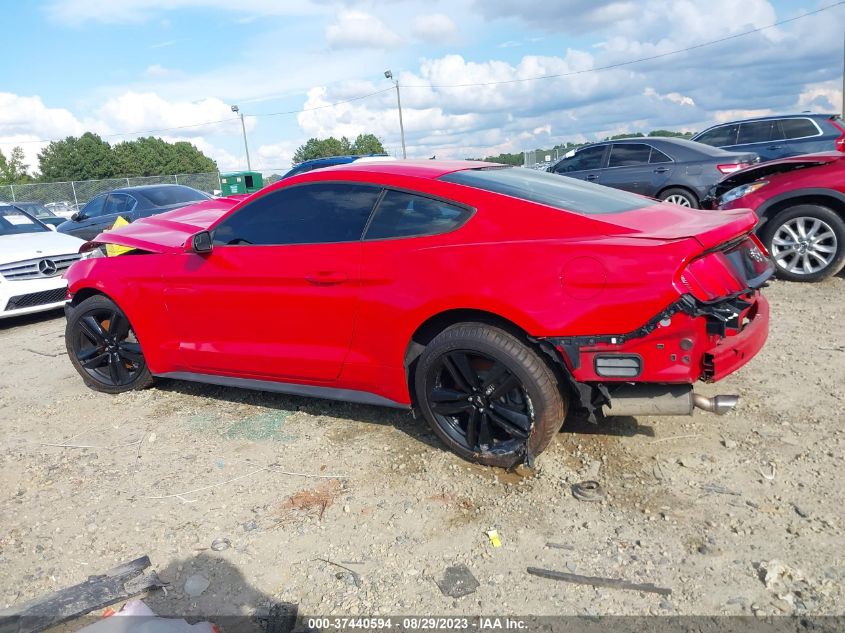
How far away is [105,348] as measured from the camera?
4.77m

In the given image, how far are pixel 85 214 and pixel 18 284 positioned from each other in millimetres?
4782

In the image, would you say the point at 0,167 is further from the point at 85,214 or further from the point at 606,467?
the point at 606,467

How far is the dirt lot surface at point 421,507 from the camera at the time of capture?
2.45 m

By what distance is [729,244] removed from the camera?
3041 mm

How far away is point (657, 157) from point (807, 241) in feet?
11.8

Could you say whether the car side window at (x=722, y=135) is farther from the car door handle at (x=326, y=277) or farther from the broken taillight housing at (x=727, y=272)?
the car door handle at (x=326, y=277)

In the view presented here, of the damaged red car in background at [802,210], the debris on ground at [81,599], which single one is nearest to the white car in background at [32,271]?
the debris on ground at [81,599]

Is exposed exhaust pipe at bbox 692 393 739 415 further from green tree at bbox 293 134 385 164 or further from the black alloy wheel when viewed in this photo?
green tree at bbox 293 134 385 164

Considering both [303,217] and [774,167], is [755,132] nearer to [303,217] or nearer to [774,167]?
[774,167]

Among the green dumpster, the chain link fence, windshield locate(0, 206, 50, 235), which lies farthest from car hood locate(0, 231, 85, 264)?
the chain link fence

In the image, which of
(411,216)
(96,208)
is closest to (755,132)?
(411,216)

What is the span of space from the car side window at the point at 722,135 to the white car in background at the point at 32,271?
11.4 meters

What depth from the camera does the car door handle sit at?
3457 mm

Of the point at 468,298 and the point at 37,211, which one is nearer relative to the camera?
the point at 468,298
